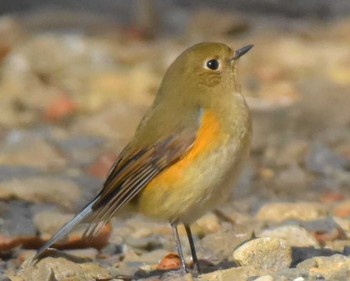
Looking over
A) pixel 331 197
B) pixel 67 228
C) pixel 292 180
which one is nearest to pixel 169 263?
pixel 67 228

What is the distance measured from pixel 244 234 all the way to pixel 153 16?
6.63 metres

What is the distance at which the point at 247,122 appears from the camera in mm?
6910

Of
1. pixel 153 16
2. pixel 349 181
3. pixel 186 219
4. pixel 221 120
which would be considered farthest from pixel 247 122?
pixel 153 16

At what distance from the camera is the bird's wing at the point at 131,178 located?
22.4ft

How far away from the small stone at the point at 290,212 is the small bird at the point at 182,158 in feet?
4.76

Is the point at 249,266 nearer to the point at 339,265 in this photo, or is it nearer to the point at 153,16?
the point at 339,265

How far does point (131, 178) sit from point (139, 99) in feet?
16.5

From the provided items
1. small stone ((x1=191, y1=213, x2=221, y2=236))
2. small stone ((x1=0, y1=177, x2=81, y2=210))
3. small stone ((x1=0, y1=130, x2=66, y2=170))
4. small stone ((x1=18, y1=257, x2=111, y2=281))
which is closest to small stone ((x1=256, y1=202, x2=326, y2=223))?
small stone ((x1=191, y1=213, x2=221, y2=236))

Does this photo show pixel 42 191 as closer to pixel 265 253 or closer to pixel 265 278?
pixel 265 253

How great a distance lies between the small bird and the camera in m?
6.73

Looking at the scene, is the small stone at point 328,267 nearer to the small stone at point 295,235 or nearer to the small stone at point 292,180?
the small stone at point 295,235

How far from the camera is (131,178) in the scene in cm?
692

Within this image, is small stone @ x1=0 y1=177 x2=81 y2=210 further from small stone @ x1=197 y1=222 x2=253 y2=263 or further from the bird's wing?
the bird's wing

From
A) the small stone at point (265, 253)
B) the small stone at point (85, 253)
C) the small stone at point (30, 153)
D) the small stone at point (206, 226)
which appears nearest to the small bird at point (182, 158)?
the small stone at point (85, 253)
